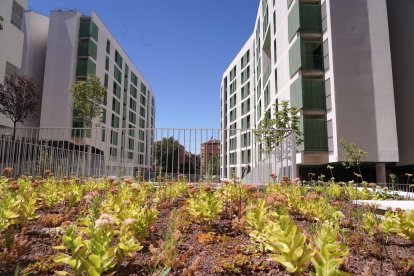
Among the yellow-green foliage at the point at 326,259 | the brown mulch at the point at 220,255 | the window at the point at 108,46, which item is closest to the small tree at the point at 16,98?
the brown mulch at the point at 220,255

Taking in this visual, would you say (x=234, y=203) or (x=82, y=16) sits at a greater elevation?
(x=82, y=16)

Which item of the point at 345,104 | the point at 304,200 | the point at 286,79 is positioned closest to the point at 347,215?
the point at 304,200

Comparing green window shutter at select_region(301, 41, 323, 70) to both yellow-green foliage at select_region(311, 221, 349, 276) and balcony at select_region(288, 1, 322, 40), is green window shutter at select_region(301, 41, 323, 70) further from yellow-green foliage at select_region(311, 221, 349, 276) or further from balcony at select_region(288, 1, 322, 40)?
yellow-green foliage at select_region(311, 221, 349, 276)

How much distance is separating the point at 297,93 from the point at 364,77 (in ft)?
15.1

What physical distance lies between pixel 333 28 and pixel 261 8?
17925 mm

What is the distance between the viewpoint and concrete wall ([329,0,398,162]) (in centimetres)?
2011

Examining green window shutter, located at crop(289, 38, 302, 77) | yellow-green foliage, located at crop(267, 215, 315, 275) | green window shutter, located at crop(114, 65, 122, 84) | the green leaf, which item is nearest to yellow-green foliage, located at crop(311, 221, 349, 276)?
yellow-green foliage, located at crop(267, 215, 315, 275)

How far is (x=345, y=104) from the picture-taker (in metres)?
20.5

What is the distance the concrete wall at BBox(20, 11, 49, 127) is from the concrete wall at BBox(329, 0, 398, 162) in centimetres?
2842

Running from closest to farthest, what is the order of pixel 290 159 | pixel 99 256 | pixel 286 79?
1. pixel 99 256
2. pixel 290 159
3. pixel 286 79

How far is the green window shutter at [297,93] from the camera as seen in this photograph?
22.7 meters

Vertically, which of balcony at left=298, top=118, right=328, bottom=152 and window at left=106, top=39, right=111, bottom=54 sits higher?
window at left=106, top=39, right=111, bottom=54

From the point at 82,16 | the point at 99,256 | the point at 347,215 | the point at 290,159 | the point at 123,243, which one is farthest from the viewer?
the point at 82,16

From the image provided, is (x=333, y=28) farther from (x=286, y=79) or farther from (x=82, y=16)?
(x=82, y=16)
